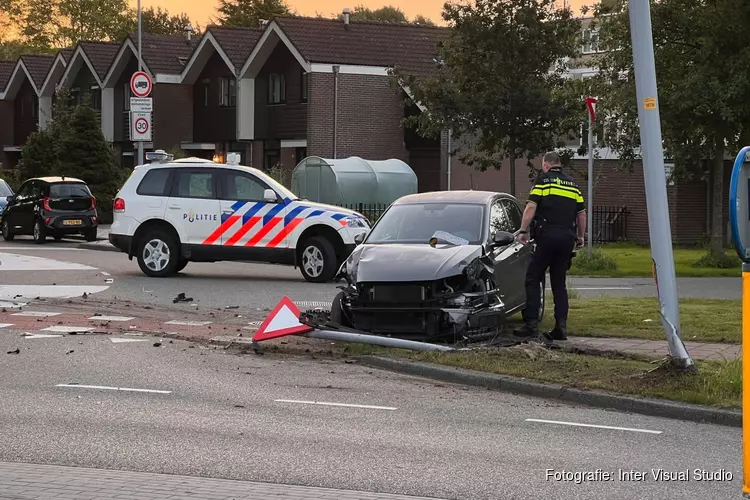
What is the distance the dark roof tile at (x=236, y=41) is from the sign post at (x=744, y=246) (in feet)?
138

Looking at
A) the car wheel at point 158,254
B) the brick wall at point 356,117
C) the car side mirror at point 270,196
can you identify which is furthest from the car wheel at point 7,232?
the car side mirror at point 270,196

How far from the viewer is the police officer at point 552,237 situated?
495 inches

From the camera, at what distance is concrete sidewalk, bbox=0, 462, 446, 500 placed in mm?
6262

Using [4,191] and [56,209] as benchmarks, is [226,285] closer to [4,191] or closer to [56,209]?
[56,209]

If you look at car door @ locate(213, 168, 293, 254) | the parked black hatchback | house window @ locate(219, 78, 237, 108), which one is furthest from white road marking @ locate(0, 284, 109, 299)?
house window @ locate(219, 78, 237, 108)

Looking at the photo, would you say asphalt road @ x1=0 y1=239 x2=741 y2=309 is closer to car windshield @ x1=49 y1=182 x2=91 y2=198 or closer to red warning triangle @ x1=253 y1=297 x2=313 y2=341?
red warning triangle @ x1=253 y1=297 x2=313 y2=341

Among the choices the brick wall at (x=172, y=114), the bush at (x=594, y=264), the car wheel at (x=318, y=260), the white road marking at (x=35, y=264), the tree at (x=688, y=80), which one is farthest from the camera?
the brick wall at (x=172, y=114)

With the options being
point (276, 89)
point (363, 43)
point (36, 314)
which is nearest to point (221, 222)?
point (36, 314)

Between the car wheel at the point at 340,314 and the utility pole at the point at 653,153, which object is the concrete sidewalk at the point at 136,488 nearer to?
the utility pole at the point at 653,153

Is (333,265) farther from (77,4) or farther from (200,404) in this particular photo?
(77,4)

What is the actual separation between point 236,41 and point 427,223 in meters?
37.5

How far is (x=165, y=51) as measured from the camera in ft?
183

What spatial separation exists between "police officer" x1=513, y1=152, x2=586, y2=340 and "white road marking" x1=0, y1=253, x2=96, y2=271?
39.8ft

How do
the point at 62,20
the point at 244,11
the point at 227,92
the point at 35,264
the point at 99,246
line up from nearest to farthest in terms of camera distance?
the point at 35,264, the point at 99,246, the point at 227,92, the point at 244,11, the point at 62,20
